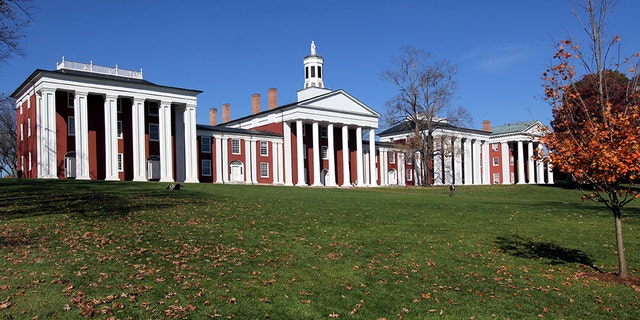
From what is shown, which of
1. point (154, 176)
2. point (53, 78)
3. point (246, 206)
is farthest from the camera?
point (154, 176)

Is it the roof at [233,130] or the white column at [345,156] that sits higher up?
the roof at [233,130]

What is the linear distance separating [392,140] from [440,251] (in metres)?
70.7

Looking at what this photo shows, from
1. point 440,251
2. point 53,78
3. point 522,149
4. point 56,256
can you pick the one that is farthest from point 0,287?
point 522,149

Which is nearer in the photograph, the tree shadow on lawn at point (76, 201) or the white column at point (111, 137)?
the tree shadow on lawn at point (76, 201)

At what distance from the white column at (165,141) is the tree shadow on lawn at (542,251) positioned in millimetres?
38242

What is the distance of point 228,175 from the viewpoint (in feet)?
194

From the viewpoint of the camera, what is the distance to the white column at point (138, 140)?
4832 centimetres

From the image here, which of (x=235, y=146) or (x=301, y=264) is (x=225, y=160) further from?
(x=301, y=264)

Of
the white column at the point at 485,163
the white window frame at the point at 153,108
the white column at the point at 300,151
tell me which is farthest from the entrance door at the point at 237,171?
the white column at the point at 485,163

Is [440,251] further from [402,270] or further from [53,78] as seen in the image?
[53,78]

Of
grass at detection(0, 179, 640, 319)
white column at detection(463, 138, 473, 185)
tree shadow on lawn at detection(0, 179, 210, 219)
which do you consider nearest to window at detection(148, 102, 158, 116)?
tree shadow on lawn at detection(0, 179, 210, 219)

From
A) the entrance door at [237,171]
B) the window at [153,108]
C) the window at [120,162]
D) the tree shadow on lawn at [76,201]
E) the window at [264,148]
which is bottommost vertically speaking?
the tree shadow on lawn at [76,201]

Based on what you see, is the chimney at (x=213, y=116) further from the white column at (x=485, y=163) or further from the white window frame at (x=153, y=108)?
the white column at (x=485, y=163)

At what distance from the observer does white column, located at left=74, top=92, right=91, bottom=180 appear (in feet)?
148
